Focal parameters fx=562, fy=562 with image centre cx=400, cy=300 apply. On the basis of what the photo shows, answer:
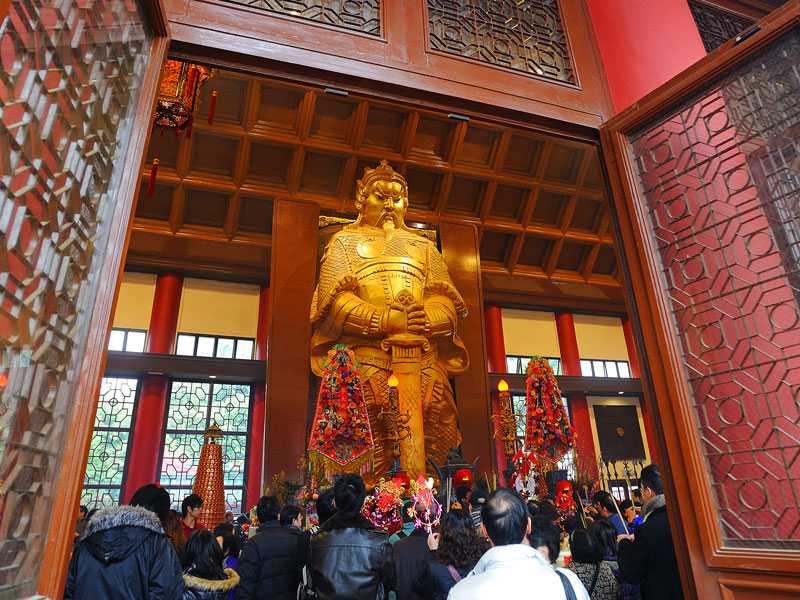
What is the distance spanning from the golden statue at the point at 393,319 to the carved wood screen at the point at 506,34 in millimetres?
3736

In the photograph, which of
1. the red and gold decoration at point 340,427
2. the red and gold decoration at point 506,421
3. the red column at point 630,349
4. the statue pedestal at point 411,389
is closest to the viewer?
the red and gold decoration at point 340,427

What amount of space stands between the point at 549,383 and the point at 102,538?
448cm

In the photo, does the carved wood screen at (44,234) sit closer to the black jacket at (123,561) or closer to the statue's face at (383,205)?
the black jacket at (123,561)

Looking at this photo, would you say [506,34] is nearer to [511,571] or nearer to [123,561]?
[511,571]

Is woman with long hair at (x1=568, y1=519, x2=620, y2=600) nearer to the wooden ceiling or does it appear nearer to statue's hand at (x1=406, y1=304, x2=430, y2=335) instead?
statue's hand at (x1=406, y1=304, x2=430, y2=335)

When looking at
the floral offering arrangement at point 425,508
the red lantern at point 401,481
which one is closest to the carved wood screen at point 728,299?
the floral offering arrangement at point 425,508

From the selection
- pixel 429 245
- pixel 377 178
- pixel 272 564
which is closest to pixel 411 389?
pixel 429 245

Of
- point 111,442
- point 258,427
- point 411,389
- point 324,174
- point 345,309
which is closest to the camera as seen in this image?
point 411,389

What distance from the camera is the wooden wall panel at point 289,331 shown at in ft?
22.1

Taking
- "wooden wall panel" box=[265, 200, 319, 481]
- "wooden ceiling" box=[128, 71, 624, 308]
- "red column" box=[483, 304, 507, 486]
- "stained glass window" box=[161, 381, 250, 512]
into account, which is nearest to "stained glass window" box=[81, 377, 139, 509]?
"stained glass window" box=[161, 381, 250, 512]

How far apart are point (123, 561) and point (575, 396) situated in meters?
9.27

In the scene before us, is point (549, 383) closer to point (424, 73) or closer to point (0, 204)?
point (424, 73)

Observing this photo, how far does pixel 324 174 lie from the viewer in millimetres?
9023

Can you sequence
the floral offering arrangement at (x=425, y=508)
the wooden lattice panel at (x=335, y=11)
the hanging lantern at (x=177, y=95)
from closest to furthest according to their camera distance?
the wooden lattice panel at (x=335, y=11), the floral offering arrangement at (x=425, y=508), the hanging lantern at (x=177, y=95)
